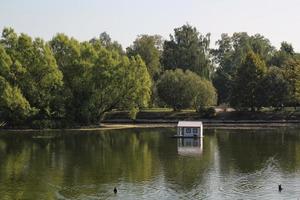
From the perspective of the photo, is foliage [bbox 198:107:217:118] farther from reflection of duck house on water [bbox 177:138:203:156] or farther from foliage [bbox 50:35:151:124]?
reflection of duck house on water [bbox 177:138:203:156]

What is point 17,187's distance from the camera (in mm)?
48500

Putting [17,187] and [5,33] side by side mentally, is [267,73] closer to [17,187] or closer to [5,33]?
[5,33]

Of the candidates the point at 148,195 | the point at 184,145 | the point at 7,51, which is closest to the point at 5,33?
the point at 7,51

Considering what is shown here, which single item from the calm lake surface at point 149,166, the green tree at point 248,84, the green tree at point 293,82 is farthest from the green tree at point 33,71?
the green tree at point 293,82

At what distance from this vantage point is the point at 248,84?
4879 inches

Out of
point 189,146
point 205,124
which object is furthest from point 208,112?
point 189,146

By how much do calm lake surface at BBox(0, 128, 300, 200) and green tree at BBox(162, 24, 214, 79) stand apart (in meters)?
62.9

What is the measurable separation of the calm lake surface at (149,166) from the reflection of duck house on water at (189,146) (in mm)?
124

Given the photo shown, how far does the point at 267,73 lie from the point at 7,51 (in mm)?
54038

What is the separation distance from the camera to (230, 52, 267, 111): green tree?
406 ft

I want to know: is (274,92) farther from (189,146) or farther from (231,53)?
(231,53)

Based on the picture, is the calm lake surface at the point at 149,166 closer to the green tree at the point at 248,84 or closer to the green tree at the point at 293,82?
the green tree at the point at 293,82

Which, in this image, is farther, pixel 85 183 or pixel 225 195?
pixel 85 183

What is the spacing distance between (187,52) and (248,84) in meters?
36.8
